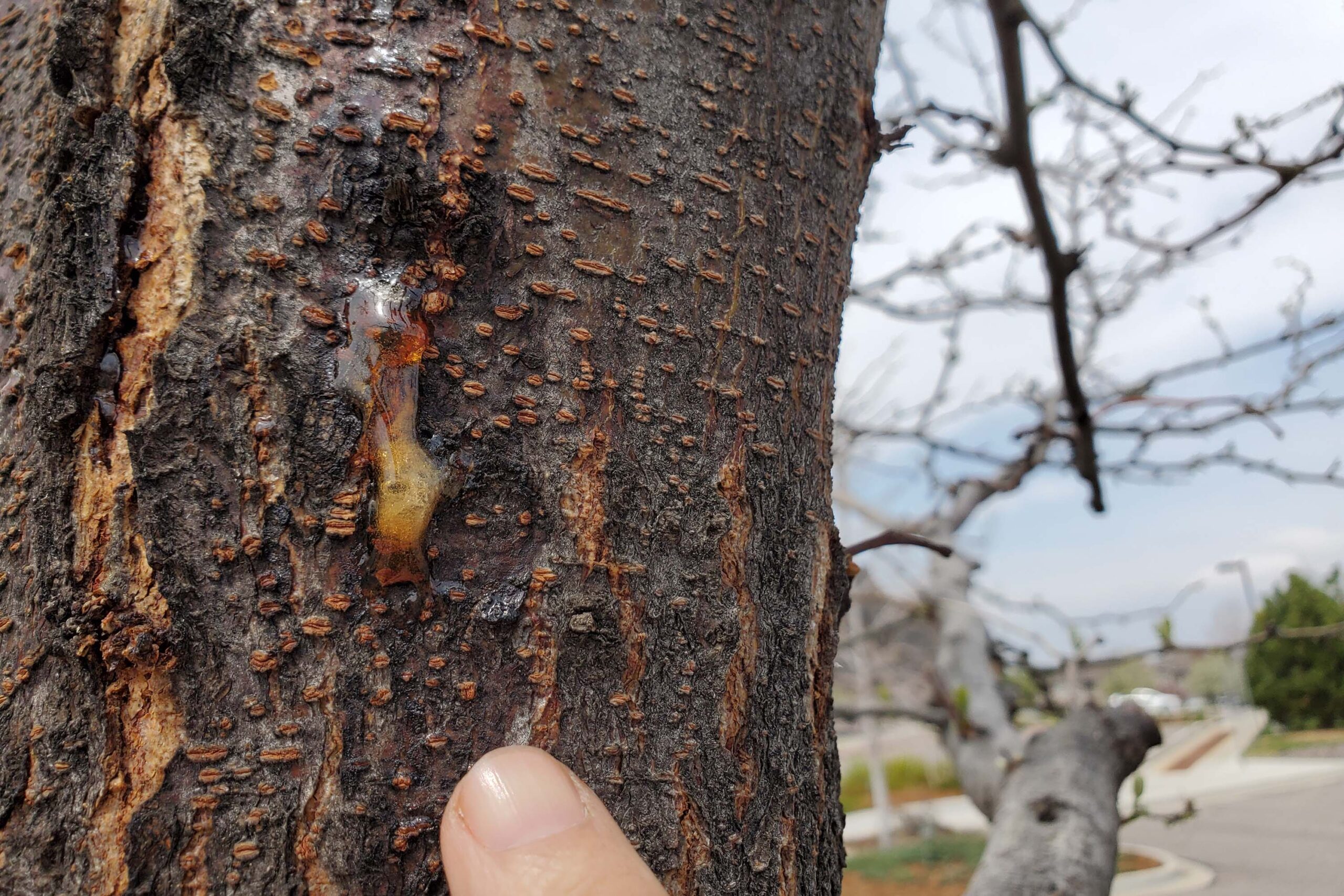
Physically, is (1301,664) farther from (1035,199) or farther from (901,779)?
(1035,199)

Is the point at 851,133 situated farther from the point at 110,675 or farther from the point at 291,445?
the point at 110,675

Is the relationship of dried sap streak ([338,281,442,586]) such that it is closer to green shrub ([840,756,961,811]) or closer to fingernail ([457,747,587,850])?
fingernail ([457,747,587,850])

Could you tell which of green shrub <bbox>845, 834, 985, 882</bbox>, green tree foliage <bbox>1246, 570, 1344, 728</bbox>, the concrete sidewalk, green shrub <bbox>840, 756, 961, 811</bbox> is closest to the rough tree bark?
green shrub <bbox>845, 834, 985, 882</bbox>

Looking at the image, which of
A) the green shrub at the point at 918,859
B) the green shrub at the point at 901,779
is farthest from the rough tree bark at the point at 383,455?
the green shrub at the point at 901,779

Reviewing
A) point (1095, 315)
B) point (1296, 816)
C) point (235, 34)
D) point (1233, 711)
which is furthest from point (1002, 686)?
point (1233, 711)

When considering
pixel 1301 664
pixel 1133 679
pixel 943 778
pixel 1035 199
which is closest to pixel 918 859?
pixel 943 778
